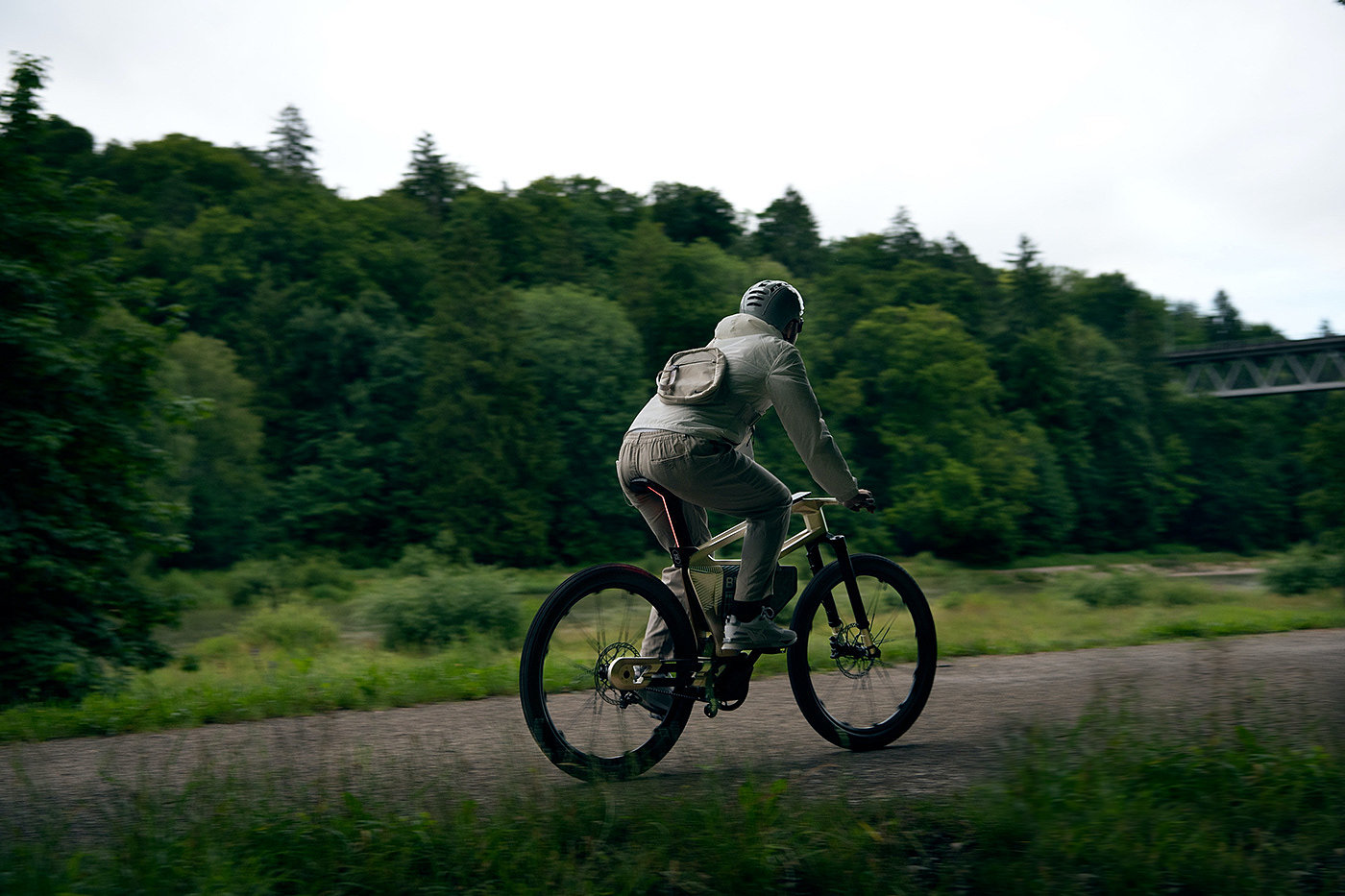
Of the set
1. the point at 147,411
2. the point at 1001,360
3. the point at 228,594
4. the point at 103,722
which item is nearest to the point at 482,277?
the point at 228,594

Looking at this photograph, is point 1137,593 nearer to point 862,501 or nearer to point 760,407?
point 862,501

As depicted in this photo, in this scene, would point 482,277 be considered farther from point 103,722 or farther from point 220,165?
point 103,722

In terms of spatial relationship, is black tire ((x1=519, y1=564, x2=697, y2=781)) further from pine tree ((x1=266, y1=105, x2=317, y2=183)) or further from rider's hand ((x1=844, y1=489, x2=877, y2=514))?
pine tree ((x1=266, y1=105, x2=317, y2=183))

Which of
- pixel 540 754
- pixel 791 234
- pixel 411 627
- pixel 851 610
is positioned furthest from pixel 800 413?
pixel 791 234

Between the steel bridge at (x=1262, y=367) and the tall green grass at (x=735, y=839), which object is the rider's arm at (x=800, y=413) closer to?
the tall green grass at (x=735, y=839)

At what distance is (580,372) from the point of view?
51.8 meters

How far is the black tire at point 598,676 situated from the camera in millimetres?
3855

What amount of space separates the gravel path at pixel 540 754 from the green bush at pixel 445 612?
15.5 meters

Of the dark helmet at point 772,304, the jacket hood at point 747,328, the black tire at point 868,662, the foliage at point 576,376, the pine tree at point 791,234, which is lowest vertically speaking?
the black tire at point 868,662

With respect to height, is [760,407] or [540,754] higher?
[760,407]

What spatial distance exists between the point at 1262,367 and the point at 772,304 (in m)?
69.2

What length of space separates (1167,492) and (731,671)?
61255 millimetres

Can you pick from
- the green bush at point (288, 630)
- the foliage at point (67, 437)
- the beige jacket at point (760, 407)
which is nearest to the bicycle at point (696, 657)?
the beige jacket at point (760, 407)

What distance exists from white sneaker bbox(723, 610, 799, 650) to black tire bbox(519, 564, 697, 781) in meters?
0.15
